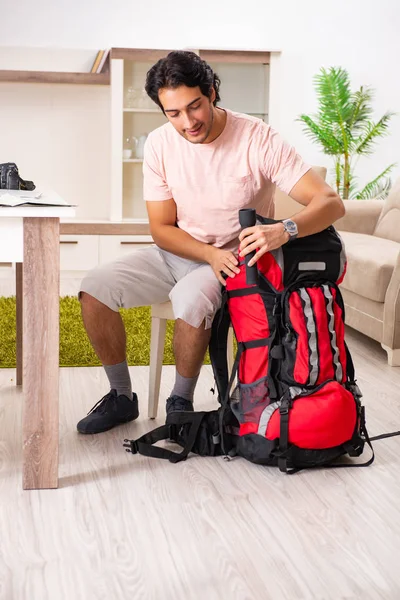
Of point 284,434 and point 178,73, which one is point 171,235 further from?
point 284,434

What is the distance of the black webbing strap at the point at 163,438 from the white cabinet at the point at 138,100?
3.59 metres

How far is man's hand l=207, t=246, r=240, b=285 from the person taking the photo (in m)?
2.32

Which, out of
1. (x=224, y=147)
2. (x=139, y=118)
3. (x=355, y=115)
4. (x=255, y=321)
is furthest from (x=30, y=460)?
(x=355, y=115)

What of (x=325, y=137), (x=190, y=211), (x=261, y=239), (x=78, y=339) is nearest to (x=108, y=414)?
(x=190, y=211)

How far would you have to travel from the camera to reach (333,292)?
90.5 inches

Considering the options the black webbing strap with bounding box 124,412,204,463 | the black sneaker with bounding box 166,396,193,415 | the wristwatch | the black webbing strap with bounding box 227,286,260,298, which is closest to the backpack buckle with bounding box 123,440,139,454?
the black webbing strap with bounding box 124,412,204,463

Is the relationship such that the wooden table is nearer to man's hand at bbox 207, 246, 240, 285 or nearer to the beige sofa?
man's hand at bbox 207, 246, 240, 285

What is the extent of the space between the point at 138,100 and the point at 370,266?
9.11 ft

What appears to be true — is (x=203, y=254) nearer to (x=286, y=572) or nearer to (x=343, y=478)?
(x=343, y=478)

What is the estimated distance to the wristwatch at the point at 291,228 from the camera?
7.43 ft

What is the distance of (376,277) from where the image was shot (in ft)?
11.6

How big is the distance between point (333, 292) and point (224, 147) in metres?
0.58

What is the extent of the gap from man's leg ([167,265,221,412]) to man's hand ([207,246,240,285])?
0.05 metres

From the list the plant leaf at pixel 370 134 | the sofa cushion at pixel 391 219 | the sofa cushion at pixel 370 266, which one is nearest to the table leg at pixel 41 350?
the sofa cushion at pixel 370 266
